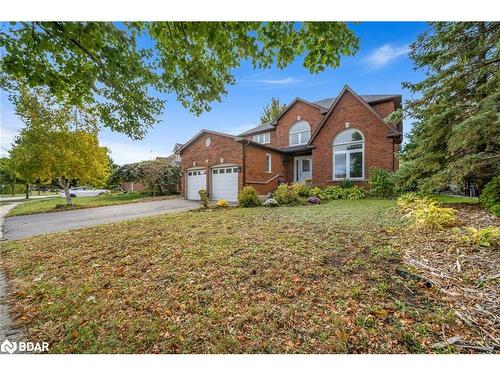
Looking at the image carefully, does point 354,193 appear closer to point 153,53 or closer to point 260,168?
point 260,168

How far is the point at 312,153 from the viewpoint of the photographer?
470 inches

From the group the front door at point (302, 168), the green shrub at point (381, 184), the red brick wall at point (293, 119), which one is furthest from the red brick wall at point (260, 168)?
the green shrub at point (381, 184)

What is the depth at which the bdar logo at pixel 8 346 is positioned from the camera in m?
1.67

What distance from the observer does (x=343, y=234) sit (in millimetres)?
3826

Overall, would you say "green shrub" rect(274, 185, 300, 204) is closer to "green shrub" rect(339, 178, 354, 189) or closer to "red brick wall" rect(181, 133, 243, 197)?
"red brick wall" rect(181, 133, 243, 197)

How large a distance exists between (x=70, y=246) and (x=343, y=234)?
483 cm

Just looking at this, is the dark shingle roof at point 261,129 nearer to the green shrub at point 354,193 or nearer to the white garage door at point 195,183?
the white garage door at point 195,183

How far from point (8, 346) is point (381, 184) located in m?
10.4

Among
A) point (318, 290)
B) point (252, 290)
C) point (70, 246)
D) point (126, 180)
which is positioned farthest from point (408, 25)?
point (126, 180)

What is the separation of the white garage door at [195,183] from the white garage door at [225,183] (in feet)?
2.47

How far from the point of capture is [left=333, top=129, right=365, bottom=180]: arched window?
414 inches

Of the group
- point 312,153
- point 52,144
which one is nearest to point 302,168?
point 312,153

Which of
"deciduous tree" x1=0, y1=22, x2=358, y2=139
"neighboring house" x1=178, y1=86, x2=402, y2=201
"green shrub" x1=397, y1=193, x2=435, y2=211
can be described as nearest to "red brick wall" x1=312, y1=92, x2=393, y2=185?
"neighboring house" x1=178, y1=86, x2=402, y2=201
